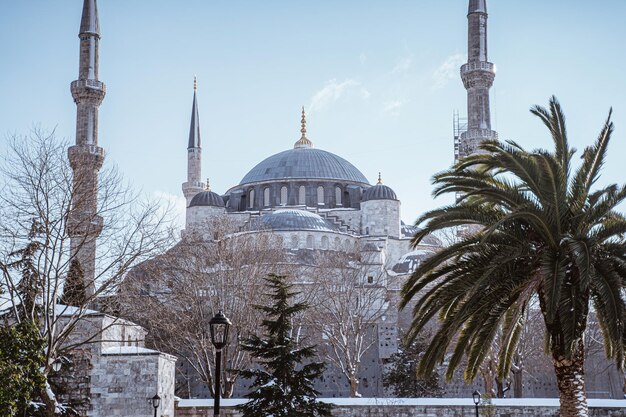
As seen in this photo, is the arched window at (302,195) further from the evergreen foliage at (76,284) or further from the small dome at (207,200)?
the evergreen foliage at (76,284)

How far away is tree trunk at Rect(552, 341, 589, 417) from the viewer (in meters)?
15.0

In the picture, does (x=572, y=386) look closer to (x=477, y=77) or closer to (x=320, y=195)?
(x=477, y=77)

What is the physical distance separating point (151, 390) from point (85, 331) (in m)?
2.29

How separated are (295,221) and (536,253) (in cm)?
3792

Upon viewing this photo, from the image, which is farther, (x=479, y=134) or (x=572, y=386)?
(x=479, y=134)

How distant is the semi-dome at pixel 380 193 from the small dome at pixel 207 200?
898 centimetres

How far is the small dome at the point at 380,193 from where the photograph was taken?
5794 cm

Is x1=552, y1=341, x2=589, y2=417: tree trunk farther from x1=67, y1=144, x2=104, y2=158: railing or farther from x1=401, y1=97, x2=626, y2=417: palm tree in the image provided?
x1=67, y1=144, x2=104, y2=158: railing

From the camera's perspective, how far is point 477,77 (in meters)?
44.5

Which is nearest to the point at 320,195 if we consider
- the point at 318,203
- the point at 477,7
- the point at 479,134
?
the point at 318,203

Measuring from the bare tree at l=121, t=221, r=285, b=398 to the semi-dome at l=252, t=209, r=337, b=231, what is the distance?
1599 centimetres

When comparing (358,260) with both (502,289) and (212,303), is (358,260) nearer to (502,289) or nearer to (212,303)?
(212,303)

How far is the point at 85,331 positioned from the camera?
2470 cm

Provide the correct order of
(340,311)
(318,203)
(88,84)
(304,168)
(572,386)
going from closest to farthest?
(572,386) < (340,311) < (88,84) < (318,203) < (304,168)
